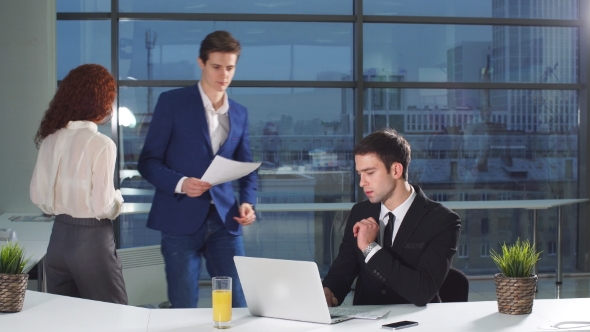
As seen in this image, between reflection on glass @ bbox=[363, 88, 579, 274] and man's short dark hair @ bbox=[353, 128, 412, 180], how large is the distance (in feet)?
13.4

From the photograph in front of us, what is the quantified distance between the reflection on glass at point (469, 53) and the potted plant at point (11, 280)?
15.7 ft

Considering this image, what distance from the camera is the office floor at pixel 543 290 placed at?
5879 mm

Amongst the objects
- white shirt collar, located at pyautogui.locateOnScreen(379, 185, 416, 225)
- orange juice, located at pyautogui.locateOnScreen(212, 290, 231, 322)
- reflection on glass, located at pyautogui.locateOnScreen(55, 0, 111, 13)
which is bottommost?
orange juice, located at pyautogui.locateOnScreen(212, 290, 231, 322)

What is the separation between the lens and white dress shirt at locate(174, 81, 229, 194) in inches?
121

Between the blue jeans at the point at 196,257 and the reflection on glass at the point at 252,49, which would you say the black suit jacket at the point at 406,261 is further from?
the reflection on glass at the point at 252,49

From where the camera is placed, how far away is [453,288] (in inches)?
107

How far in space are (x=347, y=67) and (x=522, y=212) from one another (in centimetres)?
211

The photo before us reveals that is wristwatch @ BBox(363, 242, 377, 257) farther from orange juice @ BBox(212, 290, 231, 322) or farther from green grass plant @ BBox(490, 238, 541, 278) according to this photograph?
orange juice @ BBox(212, 290, 231, 322)

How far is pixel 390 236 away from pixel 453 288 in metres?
0.31

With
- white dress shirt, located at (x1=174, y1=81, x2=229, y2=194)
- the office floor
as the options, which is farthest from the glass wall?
white dress shirt, located at (x1=174, y1=81, x2=229, y2=194)

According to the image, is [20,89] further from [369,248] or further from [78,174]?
[369,248]

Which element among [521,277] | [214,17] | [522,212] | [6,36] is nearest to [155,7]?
[214,17]

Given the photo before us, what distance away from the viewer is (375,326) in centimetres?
212

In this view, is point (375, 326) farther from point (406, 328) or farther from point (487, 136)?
point (487, 136)
